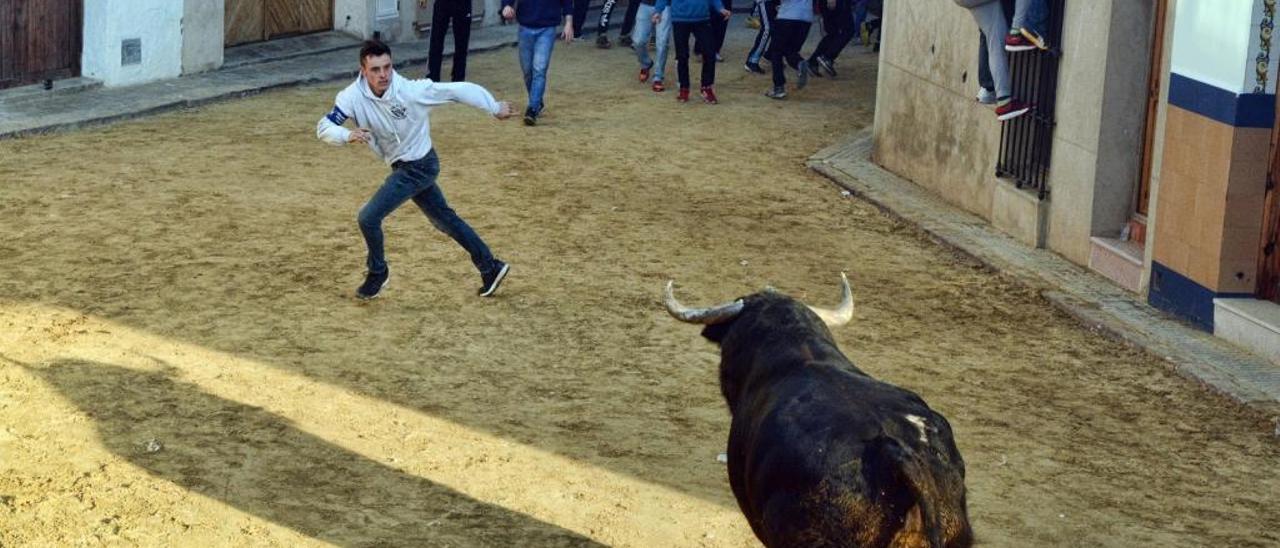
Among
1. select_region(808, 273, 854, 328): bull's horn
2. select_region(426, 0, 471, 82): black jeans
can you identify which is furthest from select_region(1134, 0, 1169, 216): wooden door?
select_region(426, 0, 471, 82): black jeans

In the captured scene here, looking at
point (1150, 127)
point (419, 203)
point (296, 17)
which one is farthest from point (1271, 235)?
point (296, 17)

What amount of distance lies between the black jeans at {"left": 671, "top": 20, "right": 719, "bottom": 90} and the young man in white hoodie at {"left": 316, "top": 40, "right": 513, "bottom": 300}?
352 inches

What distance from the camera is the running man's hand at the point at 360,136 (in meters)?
10.9

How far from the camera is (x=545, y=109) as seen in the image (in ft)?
66.2

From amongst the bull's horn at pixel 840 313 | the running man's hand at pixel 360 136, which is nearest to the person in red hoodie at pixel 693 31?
the running man's hand at pixel 360 136

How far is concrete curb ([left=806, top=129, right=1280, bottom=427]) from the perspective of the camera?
1101 cm

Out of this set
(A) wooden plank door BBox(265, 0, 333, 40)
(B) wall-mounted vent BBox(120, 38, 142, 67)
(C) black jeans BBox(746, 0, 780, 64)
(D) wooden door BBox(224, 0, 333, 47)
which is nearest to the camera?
(B) wall-mounted vent BBox(120, 38, 142, 67)

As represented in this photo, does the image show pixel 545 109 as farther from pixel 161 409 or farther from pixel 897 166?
pixel 161 409

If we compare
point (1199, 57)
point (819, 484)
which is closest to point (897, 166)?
point (1199, 57)

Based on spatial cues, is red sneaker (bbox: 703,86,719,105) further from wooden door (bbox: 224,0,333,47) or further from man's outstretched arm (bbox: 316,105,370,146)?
man's outstretched arm (bbox: 316,105,370,146)

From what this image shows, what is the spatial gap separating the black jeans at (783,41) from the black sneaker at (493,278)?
397 inches

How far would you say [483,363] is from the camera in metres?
10.7

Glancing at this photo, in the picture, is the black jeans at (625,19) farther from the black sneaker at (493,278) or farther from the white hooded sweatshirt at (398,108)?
the white hooded sweatshirt at (398,108)

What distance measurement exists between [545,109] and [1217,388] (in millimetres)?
10699
